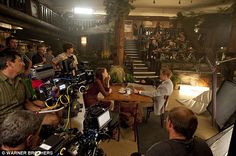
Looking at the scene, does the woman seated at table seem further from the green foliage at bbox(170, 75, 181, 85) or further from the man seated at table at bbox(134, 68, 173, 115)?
the green foliage at bbox(170, 75, 181, 85)

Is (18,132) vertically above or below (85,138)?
above

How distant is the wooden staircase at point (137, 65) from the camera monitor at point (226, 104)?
3.93 metres

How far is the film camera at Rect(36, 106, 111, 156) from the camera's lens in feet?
3.90

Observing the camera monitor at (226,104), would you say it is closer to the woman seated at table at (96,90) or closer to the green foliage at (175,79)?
the woman seated at table at (96,90)

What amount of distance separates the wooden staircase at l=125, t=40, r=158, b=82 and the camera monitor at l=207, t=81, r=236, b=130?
3.93 m

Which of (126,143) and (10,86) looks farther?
(126,143)

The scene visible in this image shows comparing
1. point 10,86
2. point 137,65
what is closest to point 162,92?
point 10,86

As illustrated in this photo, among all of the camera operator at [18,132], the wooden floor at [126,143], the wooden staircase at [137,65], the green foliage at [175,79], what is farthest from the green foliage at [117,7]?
the camera operator at [18,132]

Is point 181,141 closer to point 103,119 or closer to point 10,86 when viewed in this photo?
point 103,119

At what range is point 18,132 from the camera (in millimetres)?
1149

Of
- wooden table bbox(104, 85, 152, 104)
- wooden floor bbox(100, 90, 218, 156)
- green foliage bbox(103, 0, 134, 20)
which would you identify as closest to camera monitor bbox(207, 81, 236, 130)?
wooden floor bbox(100, 90, 218, 156)

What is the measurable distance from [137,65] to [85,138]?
315 inches

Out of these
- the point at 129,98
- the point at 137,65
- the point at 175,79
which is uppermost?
the point at 137,65

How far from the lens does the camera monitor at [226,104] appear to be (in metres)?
3.49
